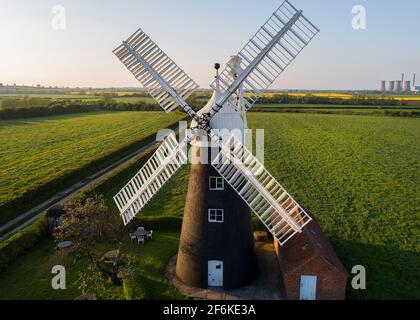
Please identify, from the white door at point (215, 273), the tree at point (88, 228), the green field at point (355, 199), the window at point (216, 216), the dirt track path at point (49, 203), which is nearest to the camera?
the window at point (216, 216)

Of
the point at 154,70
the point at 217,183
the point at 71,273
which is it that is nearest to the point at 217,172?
the point at 217,183

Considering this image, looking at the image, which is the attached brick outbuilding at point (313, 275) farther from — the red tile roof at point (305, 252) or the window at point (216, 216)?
the window at point (216, 216)

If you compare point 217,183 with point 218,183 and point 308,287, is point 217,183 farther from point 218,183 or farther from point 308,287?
point 308,287

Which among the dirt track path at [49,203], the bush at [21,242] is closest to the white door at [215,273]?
the bush at [21,242]

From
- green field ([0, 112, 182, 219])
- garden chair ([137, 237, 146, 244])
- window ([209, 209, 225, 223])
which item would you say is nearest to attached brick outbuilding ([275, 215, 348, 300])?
window ([209, 209, 225, 223])
